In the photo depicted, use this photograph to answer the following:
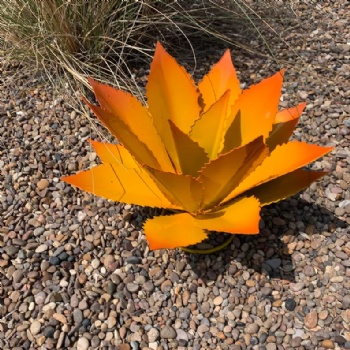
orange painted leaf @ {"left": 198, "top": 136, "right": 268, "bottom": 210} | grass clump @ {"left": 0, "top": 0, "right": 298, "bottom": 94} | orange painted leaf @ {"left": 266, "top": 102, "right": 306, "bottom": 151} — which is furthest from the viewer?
grass clump @ {"left": 0, "top": 0, "right": 298, "bottom": 94}

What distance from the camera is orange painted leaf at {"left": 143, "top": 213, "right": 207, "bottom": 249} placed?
1.26m

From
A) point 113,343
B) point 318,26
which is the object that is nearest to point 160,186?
point 113,343

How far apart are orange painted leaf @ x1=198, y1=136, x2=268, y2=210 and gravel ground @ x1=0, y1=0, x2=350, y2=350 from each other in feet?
0.70

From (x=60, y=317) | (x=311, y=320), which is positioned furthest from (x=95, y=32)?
(x=311, y=320)

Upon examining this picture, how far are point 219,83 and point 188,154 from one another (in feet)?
0.87

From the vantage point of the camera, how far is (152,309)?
55.8 inches

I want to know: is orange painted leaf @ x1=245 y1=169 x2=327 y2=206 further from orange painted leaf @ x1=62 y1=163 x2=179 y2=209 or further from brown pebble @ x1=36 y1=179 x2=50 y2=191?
brown pebble @ x1=36 y1=179 x2=50 y2=191

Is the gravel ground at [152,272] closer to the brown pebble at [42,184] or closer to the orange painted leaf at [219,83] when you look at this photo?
the brown pebble at [42,184]

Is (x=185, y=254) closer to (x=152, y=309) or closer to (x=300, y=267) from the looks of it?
(x=152, y=309)

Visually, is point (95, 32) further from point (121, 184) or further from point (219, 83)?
point (121, 184)

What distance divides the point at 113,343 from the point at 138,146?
0.49m

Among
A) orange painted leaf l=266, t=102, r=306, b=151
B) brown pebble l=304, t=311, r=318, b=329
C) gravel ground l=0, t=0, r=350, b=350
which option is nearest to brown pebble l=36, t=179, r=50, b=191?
gravel ground l=0, t=0, r=350, b=350

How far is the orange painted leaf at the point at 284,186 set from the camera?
1.42 meters

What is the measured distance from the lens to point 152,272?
1483 millimetres
